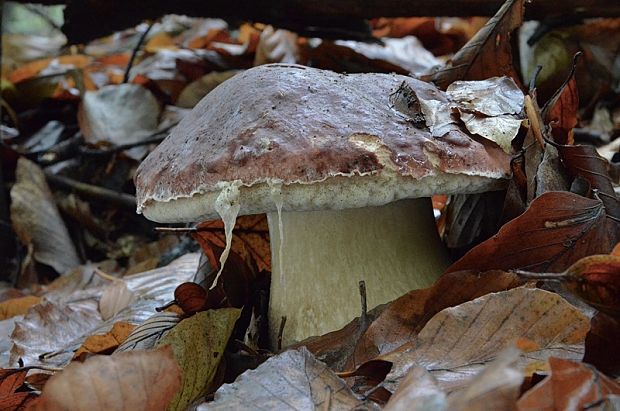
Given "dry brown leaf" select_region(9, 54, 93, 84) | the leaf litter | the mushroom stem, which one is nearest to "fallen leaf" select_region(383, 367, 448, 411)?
the leaf litter

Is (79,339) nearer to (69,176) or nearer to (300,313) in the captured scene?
(300,313)

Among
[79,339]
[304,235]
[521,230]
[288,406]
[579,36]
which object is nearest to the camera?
[288,406]

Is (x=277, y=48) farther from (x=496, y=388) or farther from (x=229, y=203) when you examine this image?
(x=496, y=388)

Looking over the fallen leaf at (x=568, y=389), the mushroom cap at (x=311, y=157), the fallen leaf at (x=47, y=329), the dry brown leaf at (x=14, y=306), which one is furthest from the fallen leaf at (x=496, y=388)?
the dry brown leaf at (x=14, y=306)

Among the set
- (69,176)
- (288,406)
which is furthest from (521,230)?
(69,176)

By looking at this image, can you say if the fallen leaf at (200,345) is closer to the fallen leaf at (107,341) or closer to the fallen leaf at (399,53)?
the fallen leaf at (107,341)

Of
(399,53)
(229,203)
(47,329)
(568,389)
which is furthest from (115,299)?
(399,53)

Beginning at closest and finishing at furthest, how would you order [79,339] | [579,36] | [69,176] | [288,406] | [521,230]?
[288,406] < [521,230] < [79,339] < [579,36] < [69,176]
